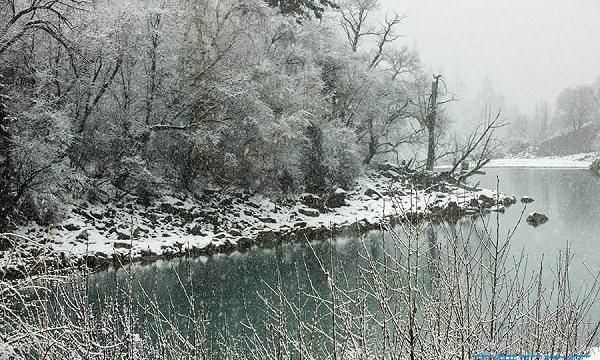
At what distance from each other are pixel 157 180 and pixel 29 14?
6.66m

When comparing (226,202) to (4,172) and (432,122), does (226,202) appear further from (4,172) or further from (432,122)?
(432,122)

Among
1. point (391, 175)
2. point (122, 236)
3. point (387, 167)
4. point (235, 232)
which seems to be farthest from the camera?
point (387, 167)

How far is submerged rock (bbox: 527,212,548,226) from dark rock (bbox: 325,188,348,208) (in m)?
7.62

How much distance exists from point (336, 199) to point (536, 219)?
8.13m

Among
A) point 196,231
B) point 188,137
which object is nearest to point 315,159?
point 188,137

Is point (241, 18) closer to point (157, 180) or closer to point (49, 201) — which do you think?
point (157, 180)

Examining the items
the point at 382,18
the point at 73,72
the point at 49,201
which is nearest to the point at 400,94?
the point at 382,18

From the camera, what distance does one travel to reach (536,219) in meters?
20.5

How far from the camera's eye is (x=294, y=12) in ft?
88.5

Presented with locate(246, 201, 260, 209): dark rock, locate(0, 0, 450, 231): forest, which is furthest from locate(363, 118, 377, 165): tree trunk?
locate(246, 201, 260, 209): dark rock

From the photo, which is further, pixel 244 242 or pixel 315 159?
pixel 315 159

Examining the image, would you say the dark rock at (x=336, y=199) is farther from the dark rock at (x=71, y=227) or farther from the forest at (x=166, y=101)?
the dark rock at (x=71, y=227)

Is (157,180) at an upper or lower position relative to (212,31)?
lower

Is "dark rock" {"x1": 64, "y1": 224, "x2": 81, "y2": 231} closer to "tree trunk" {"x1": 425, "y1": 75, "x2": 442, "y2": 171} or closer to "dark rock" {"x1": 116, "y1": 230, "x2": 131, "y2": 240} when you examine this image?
"dark rock" {"x1": 116, "y1": 230, "x2": 131, "y2": 240}
